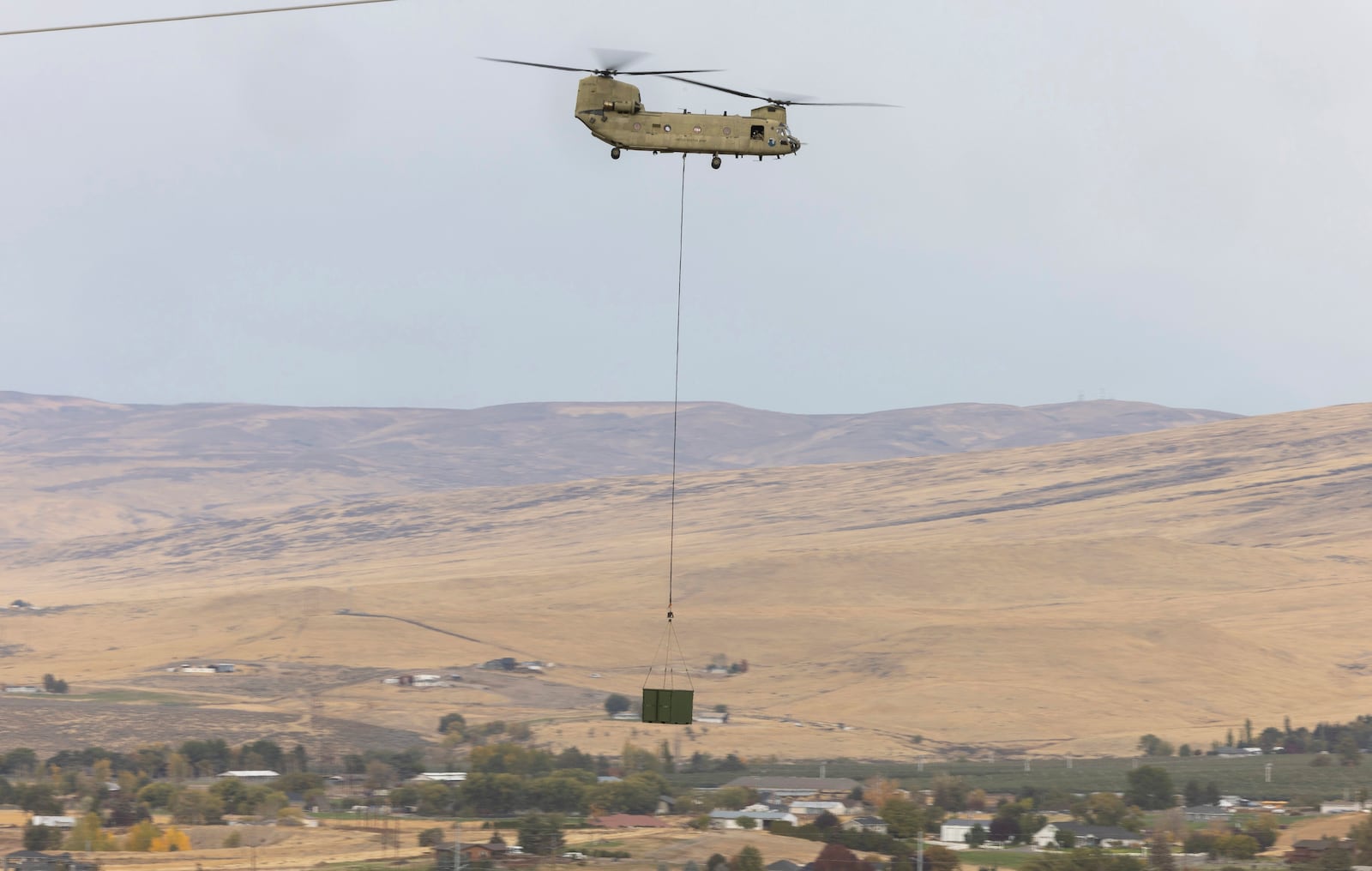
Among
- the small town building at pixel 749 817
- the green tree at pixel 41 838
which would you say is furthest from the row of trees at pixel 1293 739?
the green tree at pixel 41 838

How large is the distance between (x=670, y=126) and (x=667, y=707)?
Result: 1750cm

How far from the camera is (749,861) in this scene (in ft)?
307

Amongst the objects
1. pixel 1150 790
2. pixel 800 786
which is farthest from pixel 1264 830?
pixel 800 786

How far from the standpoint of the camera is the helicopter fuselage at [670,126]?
51188mm

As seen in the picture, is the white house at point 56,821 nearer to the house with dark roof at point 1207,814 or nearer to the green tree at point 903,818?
the green tree at point 903,818

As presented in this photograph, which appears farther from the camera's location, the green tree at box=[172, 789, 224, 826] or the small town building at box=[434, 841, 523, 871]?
the green tree at box=[172, 789, 224, 826]

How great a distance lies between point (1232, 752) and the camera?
158125 millimetres

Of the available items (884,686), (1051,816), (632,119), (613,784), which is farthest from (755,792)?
(632,119)

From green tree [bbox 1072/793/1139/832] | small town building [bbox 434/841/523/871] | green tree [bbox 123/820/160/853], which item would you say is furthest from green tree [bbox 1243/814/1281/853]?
green tree [bbox 123/820/160/853]

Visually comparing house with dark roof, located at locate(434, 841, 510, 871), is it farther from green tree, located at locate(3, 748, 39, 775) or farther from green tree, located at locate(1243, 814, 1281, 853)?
green tree, located at locate(3, 748, 39, 775)

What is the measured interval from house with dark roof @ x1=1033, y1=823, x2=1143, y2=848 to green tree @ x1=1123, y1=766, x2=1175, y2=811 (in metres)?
15.5

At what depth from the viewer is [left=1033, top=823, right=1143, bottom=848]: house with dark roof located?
357 feet

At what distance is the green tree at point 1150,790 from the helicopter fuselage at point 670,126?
90.2m

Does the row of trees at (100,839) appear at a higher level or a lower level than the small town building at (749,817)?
lower
